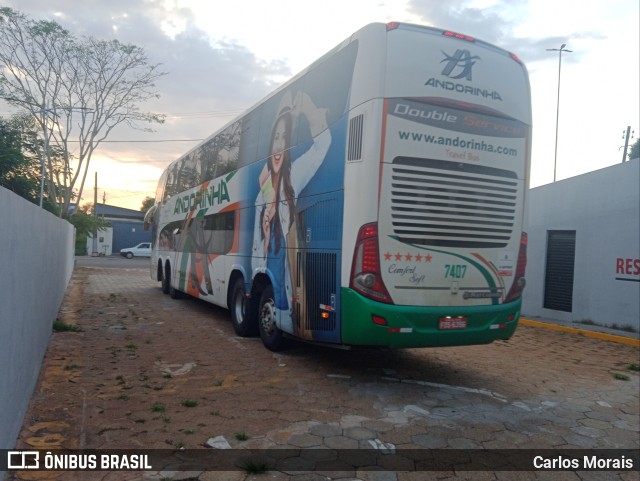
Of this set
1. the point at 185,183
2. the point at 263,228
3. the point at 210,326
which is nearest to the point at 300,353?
the point at 263,228

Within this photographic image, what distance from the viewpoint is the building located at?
46969 mm

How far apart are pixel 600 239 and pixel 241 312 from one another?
7744 millimetres

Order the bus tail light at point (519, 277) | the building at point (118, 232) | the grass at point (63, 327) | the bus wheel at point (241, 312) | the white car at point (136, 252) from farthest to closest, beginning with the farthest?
the building at point (118, 232), the white car at point (136, 252), the grass at point (63, 327), the bus wheel at point (241, 312), the bus tail light at point (519, 277)

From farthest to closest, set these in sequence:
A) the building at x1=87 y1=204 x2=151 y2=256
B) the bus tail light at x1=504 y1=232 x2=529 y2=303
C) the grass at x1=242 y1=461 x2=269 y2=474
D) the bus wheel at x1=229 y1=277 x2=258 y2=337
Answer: the building at x1=87 y1=204 x2=151 y2=256
the bus wheel at x1=229 y1=277 x2=258 y2=337
the bus tail light at x1=504 y1=232 x2=529 y2=303
the grass at x1=242 y1=461 x2=269 y2=474

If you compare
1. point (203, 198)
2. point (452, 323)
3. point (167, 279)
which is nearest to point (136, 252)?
point (167, 279)

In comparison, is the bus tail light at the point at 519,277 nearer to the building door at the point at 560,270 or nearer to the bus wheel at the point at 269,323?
the bus wheel at the point at 269,323

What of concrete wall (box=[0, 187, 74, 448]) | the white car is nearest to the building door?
concrete wall (box=[0, 187, 74, 448])

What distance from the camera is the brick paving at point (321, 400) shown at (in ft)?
14.3

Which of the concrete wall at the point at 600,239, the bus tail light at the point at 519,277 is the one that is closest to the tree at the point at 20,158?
the bus tail light at the point at 519,277

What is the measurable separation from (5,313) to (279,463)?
7.46 feet

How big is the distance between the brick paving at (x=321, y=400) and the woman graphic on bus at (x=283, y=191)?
4.05 feet

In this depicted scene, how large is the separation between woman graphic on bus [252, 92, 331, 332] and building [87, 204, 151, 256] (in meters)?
38.8

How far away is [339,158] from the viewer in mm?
5926

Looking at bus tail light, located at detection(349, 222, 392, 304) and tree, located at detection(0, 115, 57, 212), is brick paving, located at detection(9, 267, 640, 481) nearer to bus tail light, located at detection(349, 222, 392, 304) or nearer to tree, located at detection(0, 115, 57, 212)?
bus tail light, located at detection(349, 222, 392, 304)
